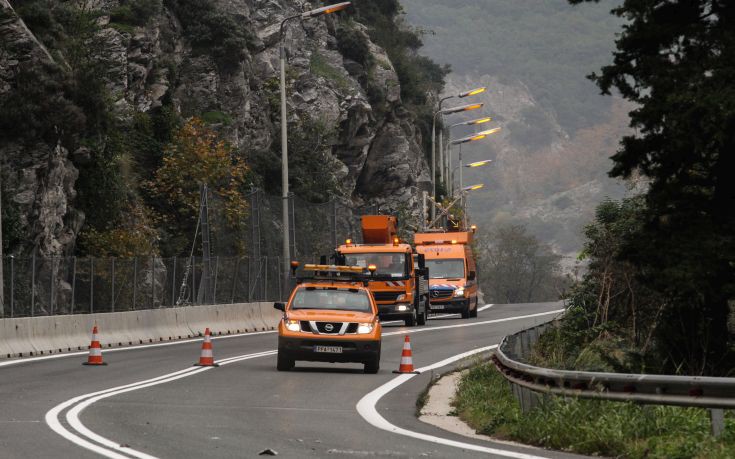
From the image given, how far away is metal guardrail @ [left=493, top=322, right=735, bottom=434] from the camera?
12.0m

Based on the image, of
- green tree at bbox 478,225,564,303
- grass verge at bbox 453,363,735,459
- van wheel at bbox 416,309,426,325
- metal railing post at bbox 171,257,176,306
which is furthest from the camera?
green tree at bbox 478,225,564,303

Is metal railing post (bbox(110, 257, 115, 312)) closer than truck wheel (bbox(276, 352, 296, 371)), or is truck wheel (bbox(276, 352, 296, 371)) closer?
truck wheel (bbox(276, 352, 296, 371))

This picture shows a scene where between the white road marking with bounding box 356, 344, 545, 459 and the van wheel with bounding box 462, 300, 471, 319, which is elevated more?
the van wheel with bounding box 462, 300, 471, 319

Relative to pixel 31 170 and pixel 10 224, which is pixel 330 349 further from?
pixel 31 170

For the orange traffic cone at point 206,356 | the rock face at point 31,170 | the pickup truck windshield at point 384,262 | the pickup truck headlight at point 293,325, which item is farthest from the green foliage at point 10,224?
the pickup truck headlight at point 293,325

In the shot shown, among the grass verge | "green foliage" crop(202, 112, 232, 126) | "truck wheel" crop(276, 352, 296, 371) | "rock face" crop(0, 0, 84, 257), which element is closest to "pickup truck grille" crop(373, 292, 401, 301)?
"rock face" crop(0, 0, 84, 257)

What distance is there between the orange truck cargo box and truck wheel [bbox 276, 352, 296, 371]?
23.1 m

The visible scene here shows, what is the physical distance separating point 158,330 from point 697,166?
20.2 metres

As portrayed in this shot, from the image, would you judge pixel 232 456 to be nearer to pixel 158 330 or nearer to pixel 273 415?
pixel 273 415

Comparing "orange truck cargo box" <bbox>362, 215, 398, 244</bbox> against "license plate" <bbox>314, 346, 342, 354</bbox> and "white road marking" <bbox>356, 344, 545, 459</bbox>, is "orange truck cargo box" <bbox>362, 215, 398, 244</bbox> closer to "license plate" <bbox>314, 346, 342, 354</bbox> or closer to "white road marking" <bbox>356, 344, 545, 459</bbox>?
"white road marking" <bbox>356, 344, 545, 459</bbox>

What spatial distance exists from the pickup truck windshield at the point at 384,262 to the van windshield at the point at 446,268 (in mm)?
9470

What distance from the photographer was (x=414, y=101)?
116 metres

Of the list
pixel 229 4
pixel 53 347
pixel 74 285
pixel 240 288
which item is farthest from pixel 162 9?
pixel 53 347

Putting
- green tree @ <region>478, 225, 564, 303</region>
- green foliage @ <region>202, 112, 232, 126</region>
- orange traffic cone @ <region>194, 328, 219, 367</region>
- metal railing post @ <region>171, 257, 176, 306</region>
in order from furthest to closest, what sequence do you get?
1. green tree @ <region>478, 225, 564, 303</region>
2. green foliage @ <region>202, 112, 232, 126</region>
3. metal railing post @ <region>171, 257, 176, 306</region>
4. orange traffic cone @ <region>194, 328, 219, 367</region>
